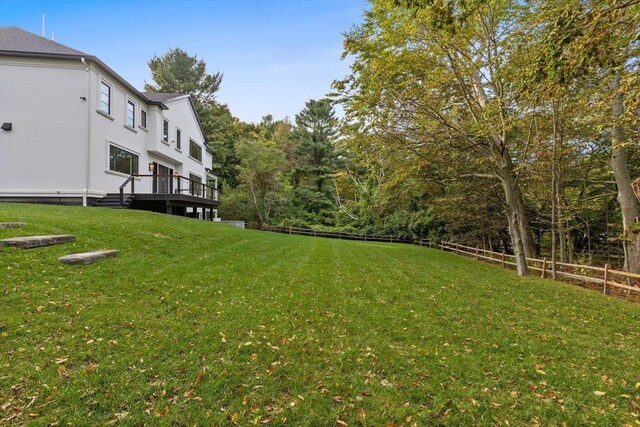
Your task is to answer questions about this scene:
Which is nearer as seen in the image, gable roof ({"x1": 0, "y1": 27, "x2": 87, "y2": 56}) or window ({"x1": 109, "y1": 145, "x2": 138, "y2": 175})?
gable roof ({"x1": 0, "y1": 27, "x2": 87, "y2": 56})

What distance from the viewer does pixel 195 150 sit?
23734 millimetres

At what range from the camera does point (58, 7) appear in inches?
631

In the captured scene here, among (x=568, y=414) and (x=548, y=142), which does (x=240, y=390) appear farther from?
(x=548, y=142)

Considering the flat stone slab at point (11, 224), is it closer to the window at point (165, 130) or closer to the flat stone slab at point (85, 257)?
the flat stone slab at point (85, 257)

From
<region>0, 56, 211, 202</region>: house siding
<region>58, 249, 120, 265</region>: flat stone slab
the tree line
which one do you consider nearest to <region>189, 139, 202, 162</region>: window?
<region>0, 56, 211, 202</region>: house siding

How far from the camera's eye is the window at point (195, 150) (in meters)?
22.8

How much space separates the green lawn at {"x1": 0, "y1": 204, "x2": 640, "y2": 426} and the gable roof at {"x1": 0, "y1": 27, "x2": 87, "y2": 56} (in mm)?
10256

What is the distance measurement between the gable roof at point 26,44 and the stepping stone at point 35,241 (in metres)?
9.67

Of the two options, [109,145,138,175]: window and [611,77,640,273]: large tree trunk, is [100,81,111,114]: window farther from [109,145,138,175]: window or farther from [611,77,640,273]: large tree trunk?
[611,77,640,273]: large tree trunk

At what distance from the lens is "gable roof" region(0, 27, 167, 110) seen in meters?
12.6

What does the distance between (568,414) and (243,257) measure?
7574mm

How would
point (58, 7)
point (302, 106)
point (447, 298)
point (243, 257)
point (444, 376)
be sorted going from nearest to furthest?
point (444, 376)
point (447, 298)
point (243, 257)
point (58, 7)
point (302, 106)

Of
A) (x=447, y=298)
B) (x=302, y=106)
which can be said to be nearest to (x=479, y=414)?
(x=447, y=298)

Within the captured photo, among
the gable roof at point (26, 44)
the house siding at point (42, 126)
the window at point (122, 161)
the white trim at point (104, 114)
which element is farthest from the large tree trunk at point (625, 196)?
the gable roof at point (26, 44)
